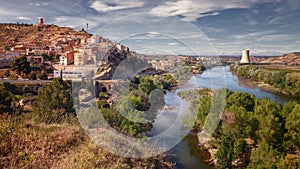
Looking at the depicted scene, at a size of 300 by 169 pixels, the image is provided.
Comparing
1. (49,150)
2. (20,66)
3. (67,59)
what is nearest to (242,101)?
(49,150)

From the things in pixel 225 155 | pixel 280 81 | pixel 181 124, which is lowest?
pixel 225 155

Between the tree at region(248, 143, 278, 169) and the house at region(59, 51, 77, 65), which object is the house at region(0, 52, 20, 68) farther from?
the tree at region(248, 143, 278, 169)

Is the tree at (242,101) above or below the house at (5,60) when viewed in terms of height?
below

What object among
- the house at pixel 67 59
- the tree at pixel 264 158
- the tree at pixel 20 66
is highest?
the house at pixel 67 59

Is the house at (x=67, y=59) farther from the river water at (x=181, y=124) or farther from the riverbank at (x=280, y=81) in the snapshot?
the riverbank at (x=280, y=81)

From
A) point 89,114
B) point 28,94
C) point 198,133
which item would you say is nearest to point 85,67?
point 28,94

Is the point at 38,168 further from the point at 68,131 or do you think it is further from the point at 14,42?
the point at 14,42

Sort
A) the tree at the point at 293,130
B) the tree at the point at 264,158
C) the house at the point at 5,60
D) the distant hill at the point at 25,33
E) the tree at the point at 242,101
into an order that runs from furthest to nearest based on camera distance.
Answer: the distant hill at the point at 25,33 < the house at the point at 5,60 < the tree at the point at 242,101 < the tree at the point at 293,130 < the tree at the point at 264,158

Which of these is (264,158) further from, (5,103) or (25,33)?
(25,33)

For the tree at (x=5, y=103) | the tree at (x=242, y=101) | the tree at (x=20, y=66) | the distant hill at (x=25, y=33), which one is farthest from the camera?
the distant hill at (x=25, y=33)

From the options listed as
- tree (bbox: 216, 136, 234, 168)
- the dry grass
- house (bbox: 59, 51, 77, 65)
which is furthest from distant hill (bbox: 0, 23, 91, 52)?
the dry grass

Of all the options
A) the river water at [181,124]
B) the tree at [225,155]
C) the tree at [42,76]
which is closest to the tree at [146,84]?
the river water at [181,124]
